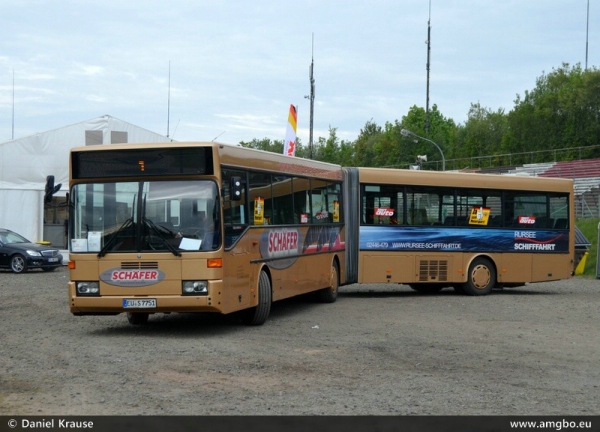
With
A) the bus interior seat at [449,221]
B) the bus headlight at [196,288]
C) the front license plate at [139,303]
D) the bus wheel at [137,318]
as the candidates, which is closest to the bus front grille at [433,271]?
the bus interior seat at [449,221]

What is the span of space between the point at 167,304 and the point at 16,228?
1043 inches

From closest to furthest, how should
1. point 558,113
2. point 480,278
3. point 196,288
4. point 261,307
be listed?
point 196,288 < point 261,307 < point 480,278 < point 558,113

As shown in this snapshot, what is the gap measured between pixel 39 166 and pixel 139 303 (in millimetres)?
27455

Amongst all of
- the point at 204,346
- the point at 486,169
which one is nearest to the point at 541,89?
the point at 486,169

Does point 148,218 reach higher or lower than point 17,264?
higher

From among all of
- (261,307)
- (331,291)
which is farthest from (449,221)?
(261,307)

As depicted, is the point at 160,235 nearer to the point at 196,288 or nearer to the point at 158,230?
the point at 158,230

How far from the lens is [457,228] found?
24.9 metres

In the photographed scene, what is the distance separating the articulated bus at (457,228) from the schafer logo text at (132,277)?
9308mm

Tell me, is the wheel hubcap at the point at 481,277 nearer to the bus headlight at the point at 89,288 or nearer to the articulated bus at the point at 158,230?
the articulated bus at the point at 158,230

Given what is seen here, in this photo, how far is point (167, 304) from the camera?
14.9 metres

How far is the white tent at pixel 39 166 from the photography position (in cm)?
3966

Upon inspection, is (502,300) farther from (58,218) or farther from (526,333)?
(58,218)

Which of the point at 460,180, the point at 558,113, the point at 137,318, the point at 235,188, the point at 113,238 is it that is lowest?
the point at 137,318
